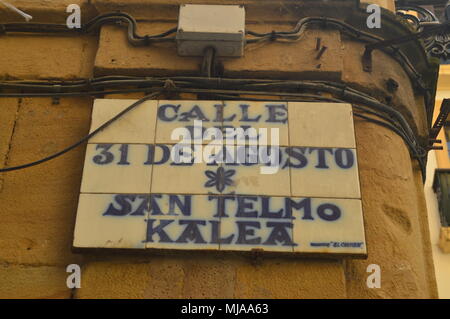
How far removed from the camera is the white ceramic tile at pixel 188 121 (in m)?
3.26

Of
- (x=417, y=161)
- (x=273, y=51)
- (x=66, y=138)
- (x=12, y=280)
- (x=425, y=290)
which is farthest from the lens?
(x=417, y=161)

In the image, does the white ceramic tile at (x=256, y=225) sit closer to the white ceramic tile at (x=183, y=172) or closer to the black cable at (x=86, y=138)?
the white ceramic tile at (x=183, y=172)

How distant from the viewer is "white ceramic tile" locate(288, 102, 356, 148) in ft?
10.7

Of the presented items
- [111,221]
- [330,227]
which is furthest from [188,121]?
[330,227]

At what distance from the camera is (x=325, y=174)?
314 cm

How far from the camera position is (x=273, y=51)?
3770 mm

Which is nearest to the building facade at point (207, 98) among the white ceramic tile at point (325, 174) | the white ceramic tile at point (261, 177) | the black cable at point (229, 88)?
the black cable at point (229, 88)

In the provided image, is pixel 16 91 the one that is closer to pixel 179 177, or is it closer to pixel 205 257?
pixel 179 177

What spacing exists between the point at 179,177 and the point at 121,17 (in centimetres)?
151

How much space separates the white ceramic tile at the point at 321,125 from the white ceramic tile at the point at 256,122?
0.19ft

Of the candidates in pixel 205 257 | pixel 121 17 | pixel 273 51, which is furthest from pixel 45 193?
pixel 273 51

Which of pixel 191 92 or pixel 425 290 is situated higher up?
pixel 191 92

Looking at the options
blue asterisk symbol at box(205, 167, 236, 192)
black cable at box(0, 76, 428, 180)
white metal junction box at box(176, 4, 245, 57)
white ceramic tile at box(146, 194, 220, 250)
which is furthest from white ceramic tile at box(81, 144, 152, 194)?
white metal junction box at box(176, 4, 245, 57)

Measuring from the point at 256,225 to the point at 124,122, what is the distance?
43.3 inches
